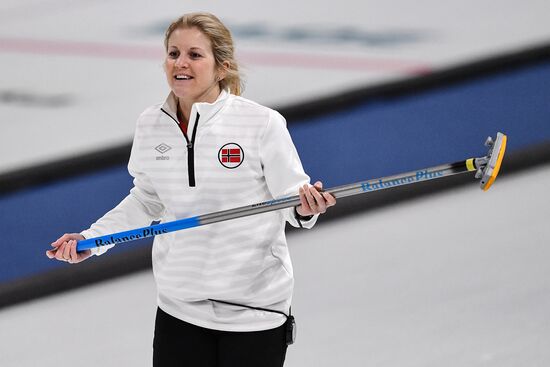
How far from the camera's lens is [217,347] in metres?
1.64

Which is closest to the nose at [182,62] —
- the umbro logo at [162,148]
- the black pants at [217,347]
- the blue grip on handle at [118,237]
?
the umbro logo at [162,148]

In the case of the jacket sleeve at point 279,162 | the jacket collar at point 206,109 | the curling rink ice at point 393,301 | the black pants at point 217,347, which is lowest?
the curling rink ice at point 393,301

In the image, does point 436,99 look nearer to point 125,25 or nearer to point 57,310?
point 125,25

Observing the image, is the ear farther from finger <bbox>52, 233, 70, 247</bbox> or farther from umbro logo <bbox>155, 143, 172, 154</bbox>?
finger <bbox>52, 233, 70, 247</bbox>

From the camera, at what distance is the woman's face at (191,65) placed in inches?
64.0

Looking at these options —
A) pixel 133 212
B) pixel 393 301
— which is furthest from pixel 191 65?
pixel 393 301

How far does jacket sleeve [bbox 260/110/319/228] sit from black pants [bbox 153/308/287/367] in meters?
0.22

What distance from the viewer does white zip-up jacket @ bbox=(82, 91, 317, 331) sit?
5.24 ft

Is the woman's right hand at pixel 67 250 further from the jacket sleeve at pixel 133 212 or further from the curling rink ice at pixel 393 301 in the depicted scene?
the curling rink ice at pixel 393 301

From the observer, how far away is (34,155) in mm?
3139

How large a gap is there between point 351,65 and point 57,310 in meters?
1.60

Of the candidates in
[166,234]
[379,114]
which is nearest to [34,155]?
[379,114]

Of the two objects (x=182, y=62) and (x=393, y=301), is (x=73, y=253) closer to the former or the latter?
(x=182, y=62)

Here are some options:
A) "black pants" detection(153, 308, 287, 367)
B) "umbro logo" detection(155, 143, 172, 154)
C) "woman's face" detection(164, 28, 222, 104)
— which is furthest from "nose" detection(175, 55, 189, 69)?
"black pants" detection(153, 308, 287, 367)
